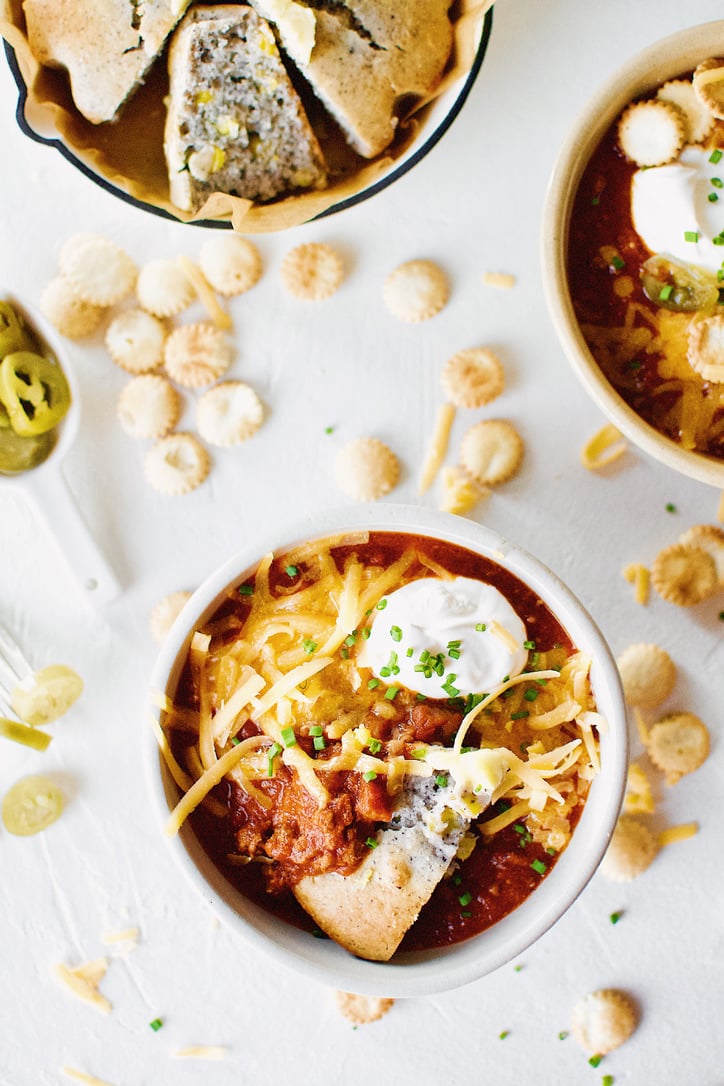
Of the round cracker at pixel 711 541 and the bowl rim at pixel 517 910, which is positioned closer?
the bowl rim at pixel 517 910

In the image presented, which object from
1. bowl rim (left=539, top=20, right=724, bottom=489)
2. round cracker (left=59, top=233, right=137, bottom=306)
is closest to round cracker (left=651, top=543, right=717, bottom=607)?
bowl rim (left=539, top=20, right=724, bottom=489)

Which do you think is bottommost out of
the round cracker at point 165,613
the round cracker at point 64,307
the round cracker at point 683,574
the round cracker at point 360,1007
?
the round cracker at point 360,1007

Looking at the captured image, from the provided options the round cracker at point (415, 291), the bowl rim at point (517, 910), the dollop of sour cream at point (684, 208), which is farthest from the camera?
the round cracker at point (415, 291)

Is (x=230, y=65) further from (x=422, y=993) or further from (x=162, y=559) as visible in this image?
(x=422, y=993)

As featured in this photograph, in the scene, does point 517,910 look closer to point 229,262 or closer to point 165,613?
point 165,613

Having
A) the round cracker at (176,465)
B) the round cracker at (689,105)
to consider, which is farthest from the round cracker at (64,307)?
the round cracker at (689,105)

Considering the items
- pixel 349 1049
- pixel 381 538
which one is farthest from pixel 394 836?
pixel 349 1049

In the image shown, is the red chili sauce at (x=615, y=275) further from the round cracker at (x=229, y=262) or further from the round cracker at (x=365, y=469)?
the round cracker at (x=229, y=262)
